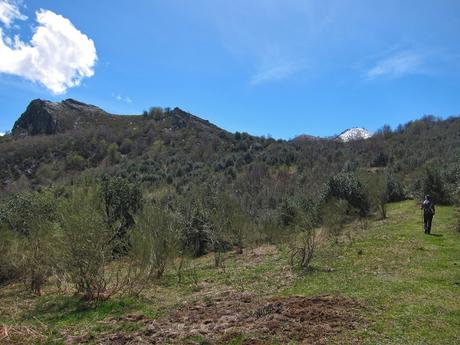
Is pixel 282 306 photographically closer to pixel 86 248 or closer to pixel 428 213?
pixel 86 248

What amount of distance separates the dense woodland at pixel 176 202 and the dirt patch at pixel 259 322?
413 centimetres

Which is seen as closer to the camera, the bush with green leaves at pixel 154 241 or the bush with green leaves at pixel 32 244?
the bush with green leaves at pixel 154 241

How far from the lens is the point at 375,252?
1839 centimetres

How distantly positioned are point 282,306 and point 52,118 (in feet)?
499

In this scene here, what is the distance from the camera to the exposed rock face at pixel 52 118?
5763 inches

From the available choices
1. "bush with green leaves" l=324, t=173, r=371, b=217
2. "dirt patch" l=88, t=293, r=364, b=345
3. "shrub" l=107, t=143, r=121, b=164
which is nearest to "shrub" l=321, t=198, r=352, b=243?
"bush with green leaves" l=324, t=173, r=371, b=217

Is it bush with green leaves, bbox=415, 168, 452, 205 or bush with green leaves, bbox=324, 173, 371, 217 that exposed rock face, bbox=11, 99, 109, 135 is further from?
bush with green leaves, bbox=415, 168, 452, 205

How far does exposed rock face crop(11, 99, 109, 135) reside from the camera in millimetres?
146375

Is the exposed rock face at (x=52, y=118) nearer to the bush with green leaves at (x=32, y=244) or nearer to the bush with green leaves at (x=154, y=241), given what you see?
the bush with green leaves at (x=32, y=244)

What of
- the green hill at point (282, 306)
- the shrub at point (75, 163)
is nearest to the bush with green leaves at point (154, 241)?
the green hill at point (282, 306)

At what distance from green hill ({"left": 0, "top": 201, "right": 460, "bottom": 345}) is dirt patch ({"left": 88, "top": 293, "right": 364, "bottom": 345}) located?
0.08ft

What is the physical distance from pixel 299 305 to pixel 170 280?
935cm

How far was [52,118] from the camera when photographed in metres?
147

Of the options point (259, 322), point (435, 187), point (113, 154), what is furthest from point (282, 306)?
point (113, 154)
